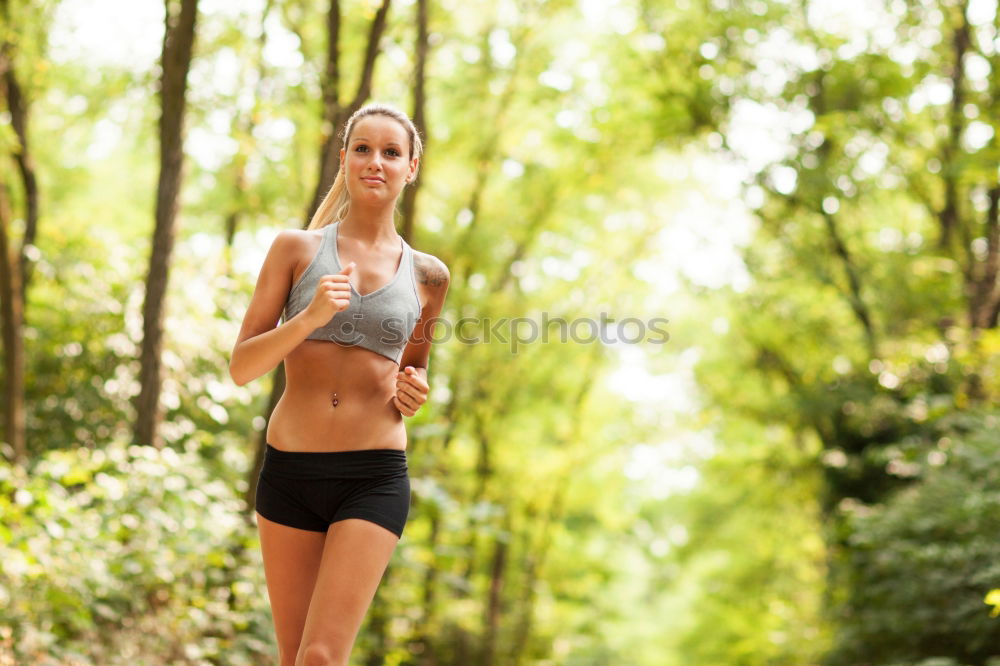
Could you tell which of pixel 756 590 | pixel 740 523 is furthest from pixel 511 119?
pixel 756 590

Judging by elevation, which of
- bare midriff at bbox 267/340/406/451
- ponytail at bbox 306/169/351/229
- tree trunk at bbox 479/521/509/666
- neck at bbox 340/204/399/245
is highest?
ponytail at bbox 306/169/351/229

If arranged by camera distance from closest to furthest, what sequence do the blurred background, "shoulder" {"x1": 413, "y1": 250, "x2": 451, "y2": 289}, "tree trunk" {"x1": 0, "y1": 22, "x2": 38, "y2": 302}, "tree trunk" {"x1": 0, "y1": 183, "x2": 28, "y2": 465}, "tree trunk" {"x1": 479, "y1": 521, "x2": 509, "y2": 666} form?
1. "shoulder" {"x1": 413, "y1": 250, "x2": 451, "y2": 289}
2. the blurred background
3. "tree trunk" {"x1": 0, "y1": 183, "x2": 28, "y2": 465}
4. "tree trunk" {"x1": 0, "y1": 22, "x2": 38, "y2": 302}
5. "tree trunk" {"x1": 479, "y1": 521, "x2": 509, "y2": 666}

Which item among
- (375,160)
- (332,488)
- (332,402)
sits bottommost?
(332,488)

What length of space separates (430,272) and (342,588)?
1028 millimetres

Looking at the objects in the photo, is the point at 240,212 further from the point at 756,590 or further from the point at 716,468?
the point at 756,590

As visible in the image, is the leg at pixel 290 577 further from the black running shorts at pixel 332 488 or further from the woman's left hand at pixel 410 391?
the woman's left hand at pixel 410 391

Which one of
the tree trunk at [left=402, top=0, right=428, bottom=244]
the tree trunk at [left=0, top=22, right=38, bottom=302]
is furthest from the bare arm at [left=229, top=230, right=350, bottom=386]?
the tree trunk at [left=0, top=22, right=38, bottom=302]

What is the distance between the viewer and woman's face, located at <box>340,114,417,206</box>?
304cm

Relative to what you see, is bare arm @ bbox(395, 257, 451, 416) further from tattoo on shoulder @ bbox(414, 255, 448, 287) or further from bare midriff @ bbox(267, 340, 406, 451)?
bare midriff @ bbox(267, 340, 406, 451)

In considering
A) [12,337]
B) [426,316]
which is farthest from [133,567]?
[12,337]

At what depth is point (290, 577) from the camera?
298cm

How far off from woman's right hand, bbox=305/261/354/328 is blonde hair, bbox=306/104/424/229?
0.51 metres

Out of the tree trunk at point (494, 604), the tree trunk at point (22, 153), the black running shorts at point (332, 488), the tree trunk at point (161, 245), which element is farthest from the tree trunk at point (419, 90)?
the tree trunk at point (494, 604)

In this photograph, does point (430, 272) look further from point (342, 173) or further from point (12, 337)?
point (12, 337)
